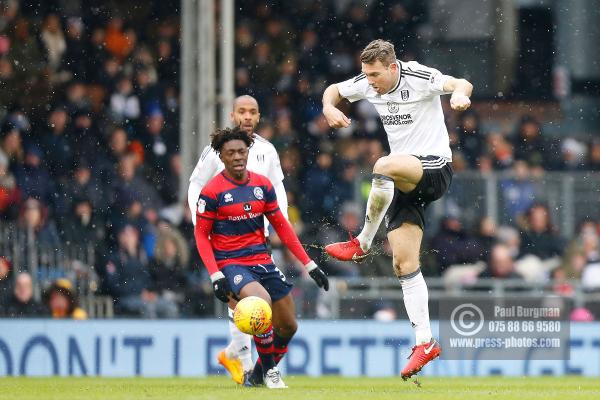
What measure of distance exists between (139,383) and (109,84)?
6270 millimetres

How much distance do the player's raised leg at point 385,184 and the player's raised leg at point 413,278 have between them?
0.19 m

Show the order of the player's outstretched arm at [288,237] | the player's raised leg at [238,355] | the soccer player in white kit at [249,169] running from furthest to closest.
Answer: the player's raised leg at [238,355]
the soccer player in white kit at [249,169]
the player's outstretched arm at [288,237]

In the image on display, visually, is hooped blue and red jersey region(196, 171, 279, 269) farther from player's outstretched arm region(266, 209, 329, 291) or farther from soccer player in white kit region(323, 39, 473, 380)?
soccer player in white kit region(323, 39, 473, 380)

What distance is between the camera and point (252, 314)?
10234 millimetres

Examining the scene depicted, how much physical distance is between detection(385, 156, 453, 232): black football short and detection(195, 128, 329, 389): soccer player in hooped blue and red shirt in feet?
2.31

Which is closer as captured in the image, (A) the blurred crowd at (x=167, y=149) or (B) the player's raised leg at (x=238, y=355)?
(B) the player's raised leg at (x=238, y=355)

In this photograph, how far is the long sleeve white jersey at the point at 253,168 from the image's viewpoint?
37.4 feet

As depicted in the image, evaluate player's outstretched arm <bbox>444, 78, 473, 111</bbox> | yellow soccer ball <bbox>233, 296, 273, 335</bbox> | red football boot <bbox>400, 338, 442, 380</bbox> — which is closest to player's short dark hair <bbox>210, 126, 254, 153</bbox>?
yellow soccer ball <bbox>233, 296, 273, 335</bbox>

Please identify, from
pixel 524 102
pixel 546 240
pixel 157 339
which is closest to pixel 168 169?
pixel 157 339

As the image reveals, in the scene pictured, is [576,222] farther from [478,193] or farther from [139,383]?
[139,383]

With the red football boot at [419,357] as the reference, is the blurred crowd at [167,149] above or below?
above

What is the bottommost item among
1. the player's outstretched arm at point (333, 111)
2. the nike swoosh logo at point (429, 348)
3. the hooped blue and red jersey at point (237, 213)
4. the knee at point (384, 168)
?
the nike swoosh logo at point (429, 348)

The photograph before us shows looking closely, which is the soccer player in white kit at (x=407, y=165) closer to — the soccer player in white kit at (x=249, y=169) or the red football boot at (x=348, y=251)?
the red football boot at (x=348, y=251)

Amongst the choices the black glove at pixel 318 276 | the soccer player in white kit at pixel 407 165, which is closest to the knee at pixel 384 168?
the soccer player in white kit at pixel 407 165
